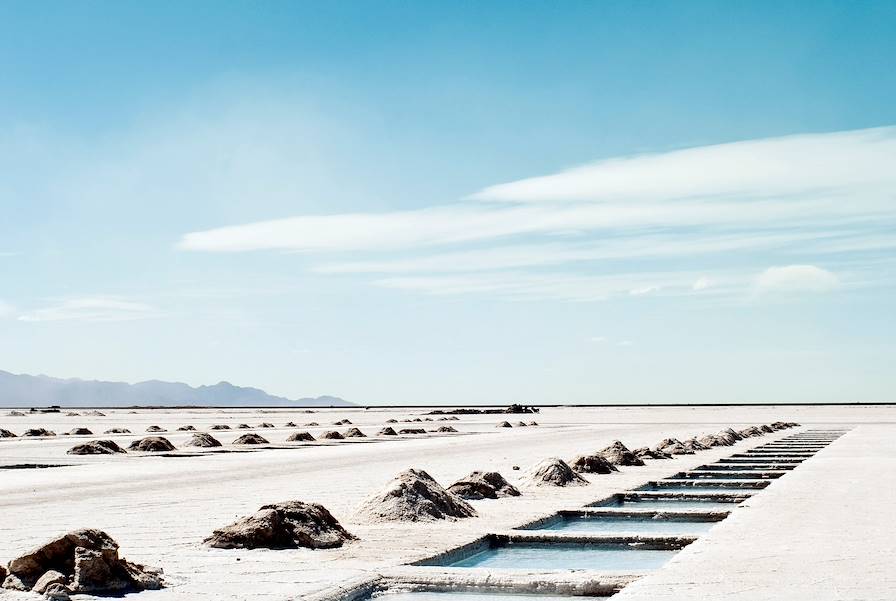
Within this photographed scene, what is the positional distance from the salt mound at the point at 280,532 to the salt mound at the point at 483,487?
5157 mm

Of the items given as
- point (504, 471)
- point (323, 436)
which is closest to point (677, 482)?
point (504, 471)

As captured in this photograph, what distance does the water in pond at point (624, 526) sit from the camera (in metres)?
13.1

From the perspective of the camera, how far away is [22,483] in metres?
20.4

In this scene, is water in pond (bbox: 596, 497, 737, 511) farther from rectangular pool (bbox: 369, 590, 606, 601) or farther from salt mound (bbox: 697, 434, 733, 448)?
salt mound (bbox: 697, 434, 733, 448)

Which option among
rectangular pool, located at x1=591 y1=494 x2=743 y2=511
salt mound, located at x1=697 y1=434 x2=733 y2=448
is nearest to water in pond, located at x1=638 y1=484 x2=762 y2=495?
rectangular pool, located at x1=591 y1=494 x2=743 y2=511

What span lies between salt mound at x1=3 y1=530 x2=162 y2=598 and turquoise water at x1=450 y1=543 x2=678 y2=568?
307cm

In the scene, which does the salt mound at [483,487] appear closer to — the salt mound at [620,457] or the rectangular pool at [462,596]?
the salt mound at [620,457]

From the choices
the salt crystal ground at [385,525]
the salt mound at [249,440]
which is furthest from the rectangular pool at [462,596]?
the salt mound at [249,440]

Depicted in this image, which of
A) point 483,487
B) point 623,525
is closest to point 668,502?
point 483,487

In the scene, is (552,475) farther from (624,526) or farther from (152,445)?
(152,445)

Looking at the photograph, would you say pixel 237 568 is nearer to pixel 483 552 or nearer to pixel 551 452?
pixel 483 552

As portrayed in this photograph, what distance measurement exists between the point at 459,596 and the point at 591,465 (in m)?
13.4

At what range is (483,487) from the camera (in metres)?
16.5

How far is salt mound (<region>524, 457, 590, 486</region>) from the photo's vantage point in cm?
1834
